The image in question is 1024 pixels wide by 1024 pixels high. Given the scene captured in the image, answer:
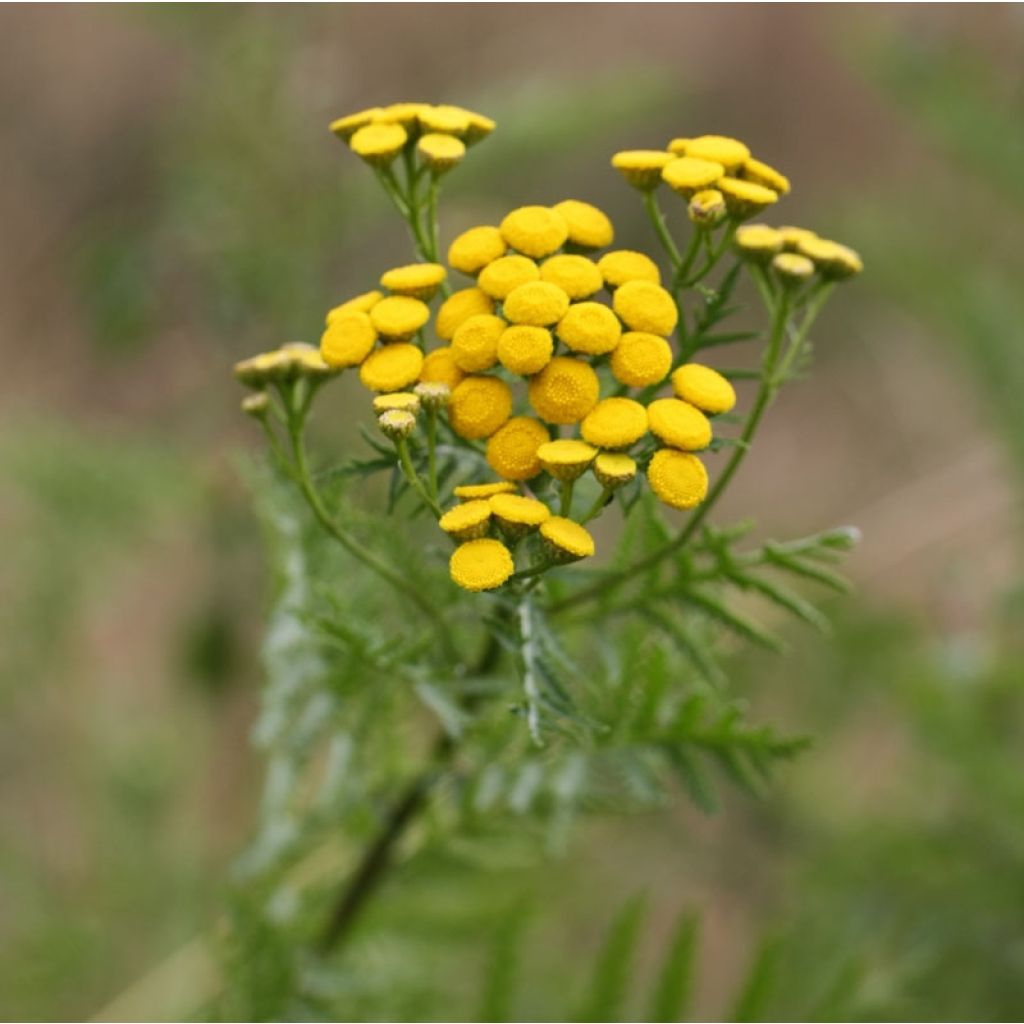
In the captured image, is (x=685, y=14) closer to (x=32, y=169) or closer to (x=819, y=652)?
(x=32, y=169)

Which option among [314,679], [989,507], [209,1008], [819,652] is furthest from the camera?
[989,507]

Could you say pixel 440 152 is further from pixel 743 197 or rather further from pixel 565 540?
pixel 565 540

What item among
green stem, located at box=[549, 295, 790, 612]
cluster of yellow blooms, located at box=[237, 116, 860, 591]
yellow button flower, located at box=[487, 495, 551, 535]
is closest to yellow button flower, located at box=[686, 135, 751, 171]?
cluster of yellow blooms, located at box=[237, 116, 860, 591]

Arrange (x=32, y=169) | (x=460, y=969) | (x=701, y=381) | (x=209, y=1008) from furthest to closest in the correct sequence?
(x=32, y=169)
(x=460, y=969)
(x=209, y=1008)
(x=701, y=381)

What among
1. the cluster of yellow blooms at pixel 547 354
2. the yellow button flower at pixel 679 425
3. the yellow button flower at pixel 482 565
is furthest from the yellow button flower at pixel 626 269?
the yellow button flower at pixel 482 565

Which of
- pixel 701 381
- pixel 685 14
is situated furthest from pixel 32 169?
pixel 701 381

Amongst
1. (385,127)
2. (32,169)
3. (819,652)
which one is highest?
(32,169)

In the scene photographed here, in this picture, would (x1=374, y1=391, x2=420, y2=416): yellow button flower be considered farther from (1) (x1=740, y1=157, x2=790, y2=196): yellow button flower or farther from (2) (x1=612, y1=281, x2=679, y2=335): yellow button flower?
(1) (x1=740, y1=157, x2=790, y2=196): yellow button flower

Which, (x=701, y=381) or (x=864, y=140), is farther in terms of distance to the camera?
(x=864, y=140)

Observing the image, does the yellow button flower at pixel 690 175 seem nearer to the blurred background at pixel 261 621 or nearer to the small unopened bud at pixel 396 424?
the small unopened bud at pixel 396 424
